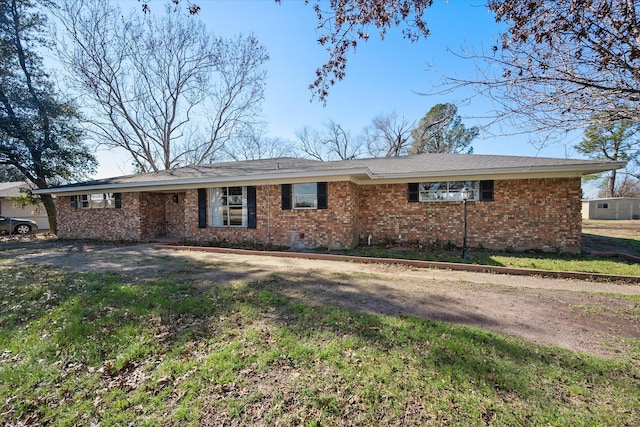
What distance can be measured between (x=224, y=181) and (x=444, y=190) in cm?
812

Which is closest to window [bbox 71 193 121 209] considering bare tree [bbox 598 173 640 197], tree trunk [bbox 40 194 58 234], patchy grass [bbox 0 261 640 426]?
tree trunk [bbox 40 194 58 234]

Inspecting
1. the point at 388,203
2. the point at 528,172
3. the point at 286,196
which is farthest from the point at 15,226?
the point at 528,172

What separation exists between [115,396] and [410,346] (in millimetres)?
3060

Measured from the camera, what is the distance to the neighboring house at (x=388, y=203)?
8773 mm

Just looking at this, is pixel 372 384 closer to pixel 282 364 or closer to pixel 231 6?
pixel 282 364

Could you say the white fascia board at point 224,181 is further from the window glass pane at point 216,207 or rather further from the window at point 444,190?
the window at point 444,190

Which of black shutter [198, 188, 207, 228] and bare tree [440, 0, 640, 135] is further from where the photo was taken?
black shutter [198, 188, 207, 228]

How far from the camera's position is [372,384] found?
2551 millimetres

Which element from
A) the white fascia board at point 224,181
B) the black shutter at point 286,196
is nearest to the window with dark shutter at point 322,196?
the white fascia board at point 224,181

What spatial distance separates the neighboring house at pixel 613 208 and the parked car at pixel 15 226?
46.0m

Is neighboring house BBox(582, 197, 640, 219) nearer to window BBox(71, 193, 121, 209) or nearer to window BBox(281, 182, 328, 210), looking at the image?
window BBox(281, 182, 328, 210)

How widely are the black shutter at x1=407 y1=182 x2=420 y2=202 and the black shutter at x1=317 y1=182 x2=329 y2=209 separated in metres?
3.11

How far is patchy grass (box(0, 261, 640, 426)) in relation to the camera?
7.55 feet

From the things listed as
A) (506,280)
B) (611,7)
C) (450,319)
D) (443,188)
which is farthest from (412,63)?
(443,188)
